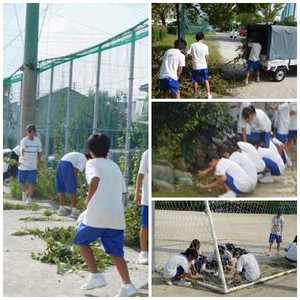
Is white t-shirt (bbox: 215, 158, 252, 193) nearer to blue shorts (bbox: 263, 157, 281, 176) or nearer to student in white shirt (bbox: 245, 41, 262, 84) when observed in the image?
blue shorts (bbox: 263, 157, 281, 176)

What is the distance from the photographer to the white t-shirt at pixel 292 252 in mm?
4742

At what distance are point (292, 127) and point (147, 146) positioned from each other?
109 cm

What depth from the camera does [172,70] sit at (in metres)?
4.43

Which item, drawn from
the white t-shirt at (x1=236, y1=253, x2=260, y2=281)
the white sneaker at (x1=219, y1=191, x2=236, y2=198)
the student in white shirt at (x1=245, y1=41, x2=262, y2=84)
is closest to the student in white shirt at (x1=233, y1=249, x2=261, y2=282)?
the white t-shirt at (x1=236, y1=253, x2=260, y2=281)

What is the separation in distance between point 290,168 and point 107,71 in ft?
5.27

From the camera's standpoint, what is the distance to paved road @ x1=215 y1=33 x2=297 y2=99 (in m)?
4.44

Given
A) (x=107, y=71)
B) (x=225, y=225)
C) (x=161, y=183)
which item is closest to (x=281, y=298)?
(x=225, y=225)

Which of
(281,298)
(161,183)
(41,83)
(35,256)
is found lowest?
(281,298)

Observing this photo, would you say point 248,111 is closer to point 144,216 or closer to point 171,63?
point 171,63

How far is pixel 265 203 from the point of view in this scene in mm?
4555

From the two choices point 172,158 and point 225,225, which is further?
point 225,225

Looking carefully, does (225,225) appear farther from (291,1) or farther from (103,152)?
(291,1)

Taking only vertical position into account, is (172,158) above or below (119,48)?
below

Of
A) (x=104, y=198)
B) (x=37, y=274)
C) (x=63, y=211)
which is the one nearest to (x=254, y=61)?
(x=104, y=198)
